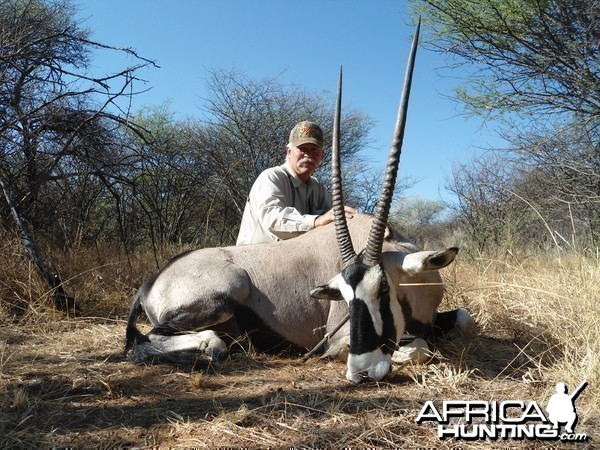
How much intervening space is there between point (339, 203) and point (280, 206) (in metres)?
1.00

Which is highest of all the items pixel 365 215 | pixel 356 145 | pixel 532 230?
pixel 356 145

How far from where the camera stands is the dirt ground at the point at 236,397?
192cm

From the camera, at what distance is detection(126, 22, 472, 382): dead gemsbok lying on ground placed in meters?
2.69

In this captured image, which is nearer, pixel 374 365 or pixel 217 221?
pixel 374 365

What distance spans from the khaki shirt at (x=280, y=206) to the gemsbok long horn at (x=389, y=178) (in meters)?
0.94

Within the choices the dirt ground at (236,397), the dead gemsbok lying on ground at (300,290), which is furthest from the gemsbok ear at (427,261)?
the dirt ground at (236,397)

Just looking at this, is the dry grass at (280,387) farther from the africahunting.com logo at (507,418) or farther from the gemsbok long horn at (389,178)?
the gemsbok long horn at (389,178)

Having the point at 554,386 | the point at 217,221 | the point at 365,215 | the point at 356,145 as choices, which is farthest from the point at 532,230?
the point at 554,386

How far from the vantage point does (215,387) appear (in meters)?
2.57

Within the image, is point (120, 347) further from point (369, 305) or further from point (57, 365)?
point (369, 305)

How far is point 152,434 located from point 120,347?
59.0 inches

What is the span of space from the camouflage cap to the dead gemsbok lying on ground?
98 centimetres

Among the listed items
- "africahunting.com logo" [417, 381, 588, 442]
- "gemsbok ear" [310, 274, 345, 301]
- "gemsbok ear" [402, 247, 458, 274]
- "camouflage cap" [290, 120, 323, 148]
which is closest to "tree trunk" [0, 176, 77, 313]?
"camouflage cap" [290, 120, 323, 148]

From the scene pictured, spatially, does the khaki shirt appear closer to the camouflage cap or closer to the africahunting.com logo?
the camouflage cap
